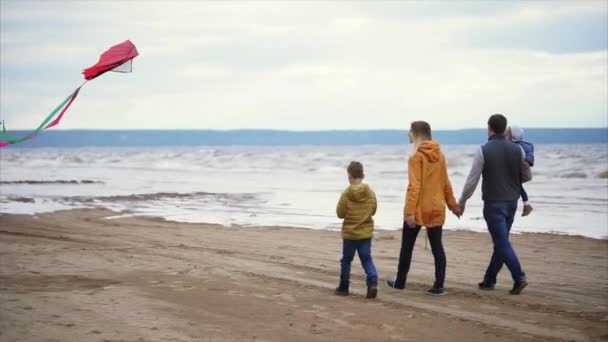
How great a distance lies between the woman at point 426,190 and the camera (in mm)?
6734

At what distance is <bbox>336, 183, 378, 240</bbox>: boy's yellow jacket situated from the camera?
22.1 feet

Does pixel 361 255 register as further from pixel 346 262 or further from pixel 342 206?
pixel 342 206

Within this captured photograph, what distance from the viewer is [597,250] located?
34.5ft

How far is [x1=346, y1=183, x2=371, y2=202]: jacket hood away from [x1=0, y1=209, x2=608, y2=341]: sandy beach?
100 cm

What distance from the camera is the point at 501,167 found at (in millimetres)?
7023

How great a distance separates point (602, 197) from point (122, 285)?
18022 millimetres

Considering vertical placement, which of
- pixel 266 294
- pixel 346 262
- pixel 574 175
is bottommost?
pixel 266 294

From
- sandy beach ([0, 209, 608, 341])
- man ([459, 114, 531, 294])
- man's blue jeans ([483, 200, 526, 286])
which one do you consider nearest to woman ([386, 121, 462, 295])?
man ([459, 114, 531, 294])

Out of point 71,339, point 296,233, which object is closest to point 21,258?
point 71,339

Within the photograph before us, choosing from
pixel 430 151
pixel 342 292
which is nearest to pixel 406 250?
pixel 342 292

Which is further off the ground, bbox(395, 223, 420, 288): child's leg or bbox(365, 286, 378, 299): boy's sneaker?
bbox(395, 223, 420, 288): child's leg

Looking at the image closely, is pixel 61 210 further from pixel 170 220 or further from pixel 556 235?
pixel 556 235

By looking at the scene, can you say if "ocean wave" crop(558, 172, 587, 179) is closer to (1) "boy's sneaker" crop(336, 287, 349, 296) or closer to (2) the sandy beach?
(2) the sandy beach

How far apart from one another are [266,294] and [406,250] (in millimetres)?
1564
